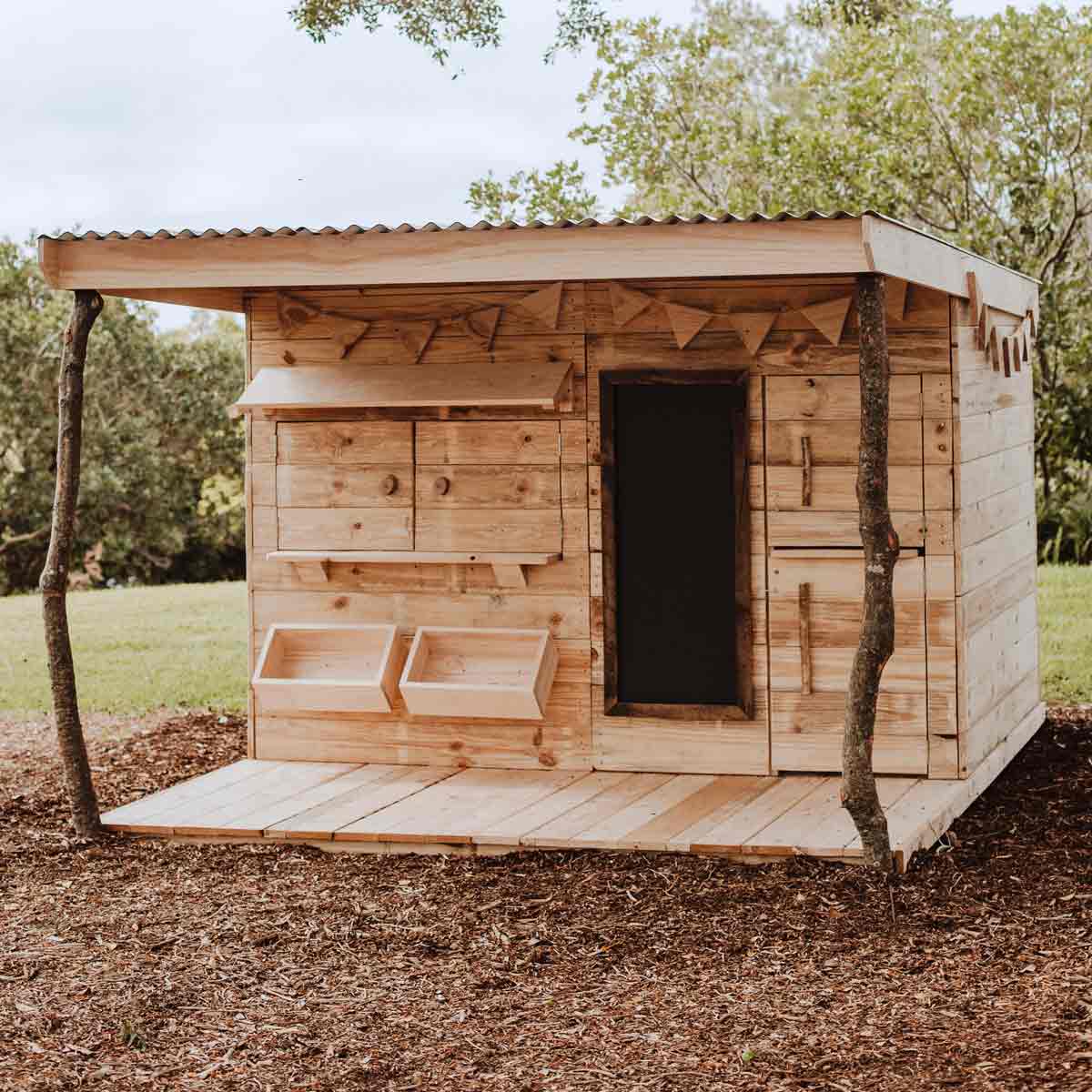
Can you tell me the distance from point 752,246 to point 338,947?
269 centimetres

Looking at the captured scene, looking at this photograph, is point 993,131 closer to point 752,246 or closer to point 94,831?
point 752,246

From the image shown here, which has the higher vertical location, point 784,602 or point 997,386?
point 997,386

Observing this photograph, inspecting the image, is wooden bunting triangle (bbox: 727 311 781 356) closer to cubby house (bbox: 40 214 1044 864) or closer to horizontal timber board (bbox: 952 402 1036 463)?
cubby house (bbox: 40 214 1044 864)

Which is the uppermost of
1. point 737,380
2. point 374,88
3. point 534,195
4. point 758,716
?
point 374,88

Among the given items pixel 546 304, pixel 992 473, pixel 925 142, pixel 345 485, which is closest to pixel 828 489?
pixel 992 473

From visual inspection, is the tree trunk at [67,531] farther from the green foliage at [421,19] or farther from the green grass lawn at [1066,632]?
the green foliage at [421,19]

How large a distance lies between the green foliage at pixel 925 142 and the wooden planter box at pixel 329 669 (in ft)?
29.4

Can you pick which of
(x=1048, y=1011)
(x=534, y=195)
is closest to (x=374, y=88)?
(x=534, y=195)

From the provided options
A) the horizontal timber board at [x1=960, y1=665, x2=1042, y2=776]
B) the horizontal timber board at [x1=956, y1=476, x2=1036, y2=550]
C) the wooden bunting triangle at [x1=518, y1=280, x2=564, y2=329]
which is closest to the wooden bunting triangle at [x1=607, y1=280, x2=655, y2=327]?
the wooden bunting triangle at [x1=518, y1=280, x2=564, y2=329]

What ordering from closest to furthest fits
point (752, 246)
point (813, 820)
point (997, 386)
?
1. point (752, 246)
2. point (813, 820)
3. point (997, 386)

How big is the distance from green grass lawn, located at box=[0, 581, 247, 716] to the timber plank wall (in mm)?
3172

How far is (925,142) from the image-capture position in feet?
47.2

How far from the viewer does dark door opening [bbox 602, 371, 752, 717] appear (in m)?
6.67

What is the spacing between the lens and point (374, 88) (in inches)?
2019
